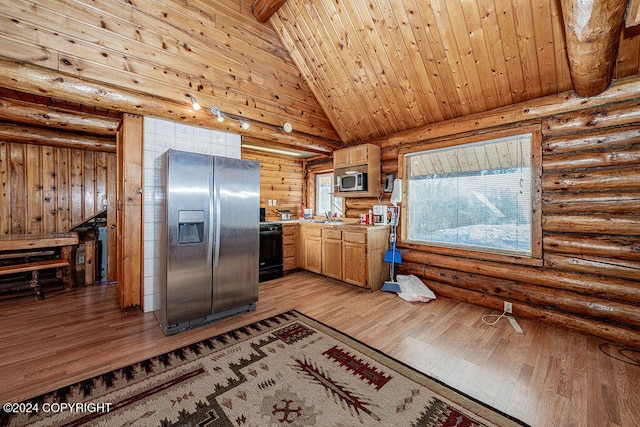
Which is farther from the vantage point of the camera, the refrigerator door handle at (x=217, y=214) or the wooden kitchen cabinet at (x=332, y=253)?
the wooden kitchen cabinet at (x=332, y=253)

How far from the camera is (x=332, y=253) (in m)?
4.56

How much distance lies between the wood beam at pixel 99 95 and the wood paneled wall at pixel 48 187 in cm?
248

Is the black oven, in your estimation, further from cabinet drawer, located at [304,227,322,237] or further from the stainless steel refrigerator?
the stainless steel refrigerator

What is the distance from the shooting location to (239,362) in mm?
2217

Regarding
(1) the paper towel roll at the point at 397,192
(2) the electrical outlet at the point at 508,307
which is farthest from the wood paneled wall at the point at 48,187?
(2) the electrical outlet at the point at 508,307

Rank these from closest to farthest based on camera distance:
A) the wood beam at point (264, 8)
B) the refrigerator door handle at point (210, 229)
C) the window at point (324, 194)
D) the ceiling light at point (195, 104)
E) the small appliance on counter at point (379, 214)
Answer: the refrigerator door handle at point (210, 229) → the ceiling light at point (195, 104) → the wood beam at point (264, 8) → the small appliance on counter at point (379, 214) → the window at point (324, 194)

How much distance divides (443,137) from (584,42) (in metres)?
2.00

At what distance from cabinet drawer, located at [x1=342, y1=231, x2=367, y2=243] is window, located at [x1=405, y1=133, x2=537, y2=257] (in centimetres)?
87

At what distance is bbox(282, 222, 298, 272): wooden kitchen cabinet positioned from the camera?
501cm

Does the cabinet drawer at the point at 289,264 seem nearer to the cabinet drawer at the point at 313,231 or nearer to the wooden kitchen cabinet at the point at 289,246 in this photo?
the wooden kitchen cabinet at the point at 289,246

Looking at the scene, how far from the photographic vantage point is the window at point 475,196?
10.6 ft

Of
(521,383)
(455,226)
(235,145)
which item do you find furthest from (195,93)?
(521,383)

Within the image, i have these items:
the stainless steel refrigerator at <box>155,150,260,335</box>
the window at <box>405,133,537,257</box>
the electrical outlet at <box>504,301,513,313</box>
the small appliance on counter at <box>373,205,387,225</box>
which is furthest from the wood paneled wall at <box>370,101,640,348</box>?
the stainless steel refrigerator at <box>155,150,260,335</box>

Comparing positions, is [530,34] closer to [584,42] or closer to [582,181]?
[584,42]
